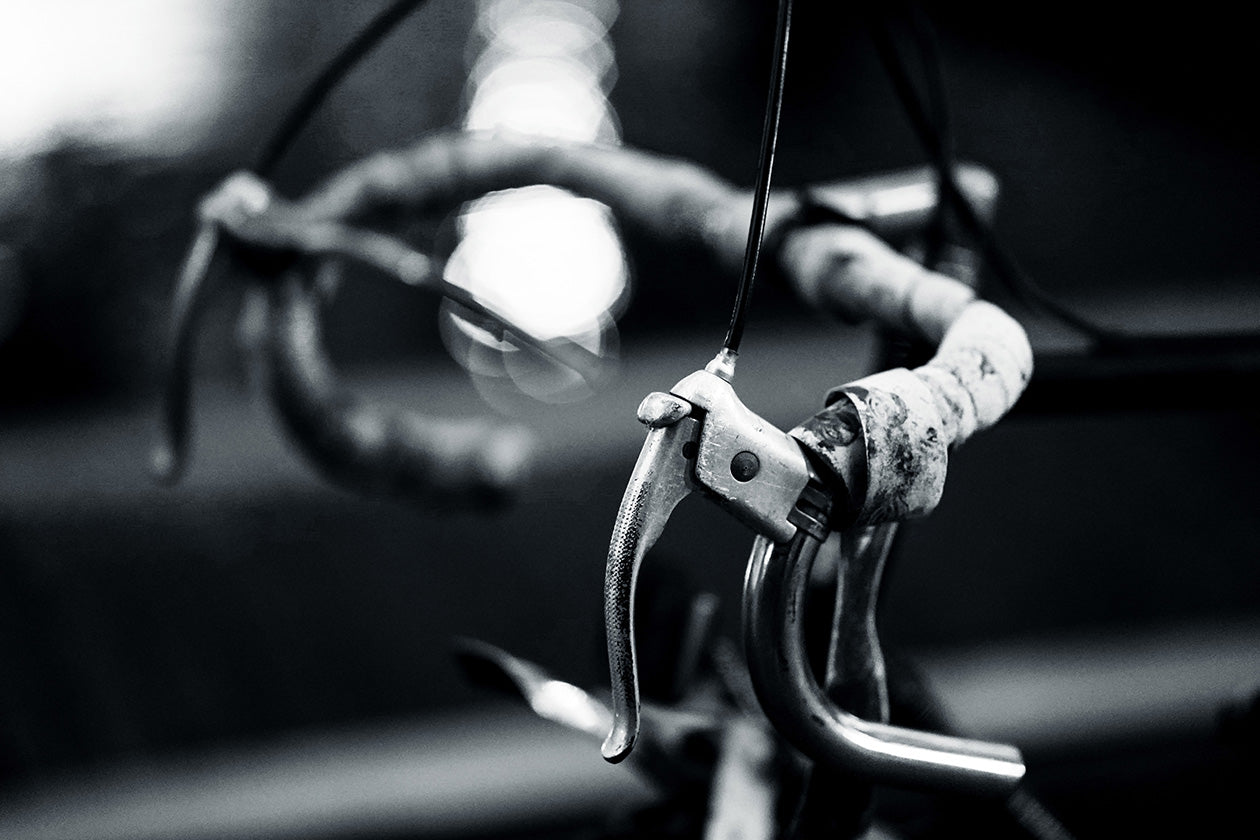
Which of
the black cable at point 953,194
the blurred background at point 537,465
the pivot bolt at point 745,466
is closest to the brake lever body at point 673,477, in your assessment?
the pivot bolt at point 745,466

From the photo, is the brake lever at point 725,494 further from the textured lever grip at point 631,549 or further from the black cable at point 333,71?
the black cable at point 333,71

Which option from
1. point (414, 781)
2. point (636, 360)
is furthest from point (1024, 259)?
point (414, 781)

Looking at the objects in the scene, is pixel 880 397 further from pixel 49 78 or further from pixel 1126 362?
pixel 49 78

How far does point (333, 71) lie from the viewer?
540 mm

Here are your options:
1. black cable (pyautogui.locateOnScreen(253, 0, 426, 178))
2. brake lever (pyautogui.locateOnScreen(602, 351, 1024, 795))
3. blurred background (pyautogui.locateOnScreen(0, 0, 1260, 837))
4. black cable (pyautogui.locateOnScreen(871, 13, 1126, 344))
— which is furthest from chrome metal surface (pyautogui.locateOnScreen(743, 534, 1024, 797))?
blurred background (pyautogui.locateOnScreen(0, 0, 1260, 837))

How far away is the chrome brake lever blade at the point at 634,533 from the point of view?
0.91ft

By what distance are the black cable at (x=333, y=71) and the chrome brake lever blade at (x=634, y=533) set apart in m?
0.32

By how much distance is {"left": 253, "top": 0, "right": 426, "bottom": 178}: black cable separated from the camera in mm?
523

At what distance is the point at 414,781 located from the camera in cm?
143

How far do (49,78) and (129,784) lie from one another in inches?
42.3

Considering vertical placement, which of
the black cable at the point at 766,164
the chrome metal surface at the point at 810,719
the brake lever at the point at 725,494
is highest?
the black cable at the point at 766,164

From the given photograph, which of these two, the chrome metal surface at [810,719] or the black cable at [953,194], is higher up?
the black cable at [953,194]

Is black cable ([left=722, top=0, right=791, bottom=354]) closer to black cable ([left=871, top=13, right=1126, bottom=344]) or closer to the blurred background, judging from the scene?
black cable ([left=871, top=13, right=1126, bottom=344])

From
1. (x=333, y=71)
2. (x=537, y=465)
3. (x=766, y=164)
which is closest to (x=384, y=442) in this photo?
(x=333, y=71)
